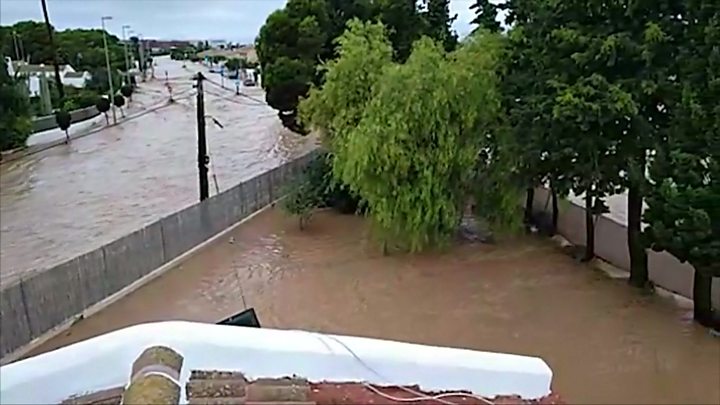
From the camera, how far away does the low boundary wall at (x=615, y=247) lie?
1245cm

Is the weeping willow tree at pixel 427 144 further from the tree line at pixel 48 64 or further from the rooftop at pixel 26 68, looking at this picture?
the rooftop at pixel 26 68

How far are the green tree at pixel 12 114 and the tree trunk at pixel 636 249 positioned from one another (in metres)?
26.5

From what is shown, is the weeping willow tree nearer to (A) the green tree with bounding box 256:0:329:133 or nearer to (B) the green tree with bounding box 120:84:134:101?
(A) the green tree with bounding box 256:0:329:133

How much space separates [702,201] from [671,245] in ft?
Answer: 2.75

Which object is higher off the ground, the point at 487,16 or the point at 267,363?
the point at 487,16

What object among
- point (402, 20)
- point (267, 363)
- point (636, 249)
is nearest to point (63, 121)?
point (402, 20)

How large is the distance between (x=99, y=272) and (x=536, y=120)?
25.9 feet

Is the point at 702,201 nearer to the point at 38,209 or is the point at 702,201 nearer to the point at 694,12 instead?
the point at 694,12

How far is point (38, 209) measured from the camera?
21.7m

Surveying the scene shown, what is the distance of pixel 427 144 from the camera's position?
14875mm

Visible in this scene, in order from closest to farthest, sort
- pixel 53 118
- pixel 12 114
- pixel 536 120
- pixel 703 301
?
pixel 703 301
pixel 536 120
pixel 12 114
pixel 53 118

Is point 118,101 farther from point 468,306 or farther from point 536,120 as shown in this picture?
point 536,120

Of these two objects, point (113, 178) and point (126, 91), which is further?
point (126, 91)

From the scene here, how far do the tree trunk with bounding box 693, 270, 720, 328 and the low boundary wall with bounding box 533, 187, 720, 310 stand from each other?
1.15ft
